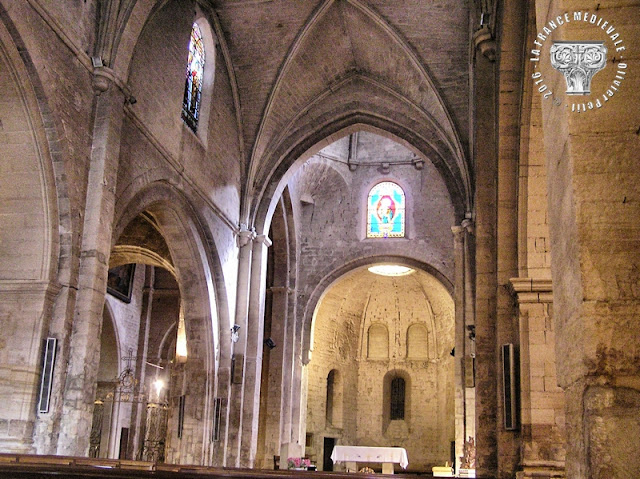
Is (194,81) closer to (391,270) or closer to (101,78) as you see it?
(101,78)

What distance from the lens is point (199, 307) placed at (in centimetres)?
1530

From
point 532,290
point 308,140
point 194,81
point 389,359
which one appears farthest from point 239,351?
point 389,359

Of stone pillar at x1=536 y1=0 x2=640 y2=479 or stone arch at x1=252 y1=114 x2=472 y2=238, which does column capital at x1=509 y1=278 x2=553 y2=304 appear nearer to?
stone pillar at x1=536 y1=0 x2=640 y2=479

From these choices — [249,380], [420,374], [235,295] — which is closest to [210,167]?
[235,295]

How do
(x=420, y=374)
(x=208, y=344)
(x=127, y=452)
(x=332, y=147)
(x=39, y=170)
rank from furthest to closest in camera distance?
1. (x=420, y=374)
2. (x=332, y=147)
3. (x=127, y=452)
4. (x=208, y=344)
5. (x=39, y=170)

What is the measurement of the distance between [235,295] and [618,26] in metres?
12.8

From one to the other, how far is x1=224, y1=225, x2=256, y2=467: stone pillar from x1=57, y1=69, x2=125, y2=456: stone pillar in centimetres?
599

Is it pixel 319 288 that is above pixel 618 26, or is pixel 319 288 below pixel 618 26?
above

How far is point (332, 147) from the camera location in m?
22.9

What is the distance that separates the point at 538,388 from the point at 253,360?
9330mm

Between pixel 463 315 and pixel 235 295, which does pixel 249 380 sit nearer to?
pixel 235 295

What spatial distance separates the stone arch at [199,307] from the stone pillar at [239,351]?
459 millimetres

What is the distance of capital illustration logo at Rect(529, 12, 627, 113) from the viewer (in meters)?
4.64

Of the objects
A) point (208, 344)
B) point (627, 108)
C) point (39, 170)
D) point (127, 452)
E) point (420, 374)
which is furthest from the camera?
point (420, 374)
